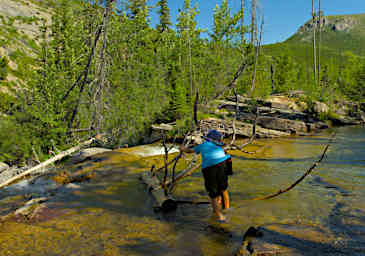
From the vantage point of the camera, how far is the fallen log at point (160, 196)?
273 inches

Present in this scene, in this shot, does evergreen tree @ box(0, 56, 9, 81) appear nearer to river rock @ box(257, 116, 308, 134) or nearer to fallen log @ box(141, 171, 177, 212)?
river rock @ box(257, 116, 308, 134)

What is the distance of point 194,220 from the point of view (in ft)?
20.9

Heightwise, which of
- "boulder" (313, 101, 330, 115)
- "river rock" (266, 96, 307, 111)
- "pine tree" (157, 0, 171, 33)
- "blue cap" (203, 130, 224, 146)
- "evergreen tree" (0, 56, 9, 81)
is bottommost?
"boulder" (313, 101, 330, 115)

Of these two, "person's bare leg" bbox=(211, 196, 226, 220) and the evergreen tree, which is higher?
the evergreen tree

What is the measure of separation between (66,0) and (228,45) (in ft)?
40.7

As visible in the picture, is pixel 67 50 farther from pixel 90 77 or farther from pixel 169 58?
pixel 169 58

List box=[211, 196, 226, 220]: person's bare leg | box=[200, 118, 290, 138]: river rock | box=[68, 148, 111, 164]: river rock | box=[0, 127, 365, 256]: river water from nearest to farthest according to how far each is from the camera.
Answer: box=[0, 127, 365, 256]: river water, box=[211, 196, 226, 220]: person's bare leg, box=[68, 148, 111, 164]: river rock, box=[200, 118, 290, 138]: river rock

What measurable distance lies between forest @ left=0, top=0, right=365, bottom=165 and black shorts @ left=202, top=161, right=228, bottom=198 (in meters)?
1.72

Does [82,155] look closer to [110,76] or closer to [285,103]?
[110,76]

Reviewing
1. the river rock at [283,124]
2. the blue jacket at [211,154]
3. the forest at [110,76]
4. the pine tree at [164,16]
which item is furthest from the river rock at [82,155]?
the pine tree at [164,16]

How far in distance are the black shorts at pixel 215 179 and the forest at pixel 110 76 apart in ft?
5.64

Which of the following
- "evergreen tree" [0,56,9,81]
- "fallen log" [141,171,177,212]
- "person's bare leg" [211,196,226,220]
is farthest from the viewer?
"evergreen tree" [0,56,9,81]

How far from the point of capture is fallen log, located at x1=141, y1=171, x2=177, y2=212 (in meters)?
6.95

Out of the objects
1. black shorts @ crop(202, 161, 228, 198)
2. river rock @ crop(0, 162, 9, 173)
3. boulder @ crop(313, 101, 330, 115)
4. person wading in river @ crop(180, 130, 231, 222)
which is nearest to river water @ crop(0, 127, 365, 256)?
person wading in river @ crop(180, 130, 231, 222)
